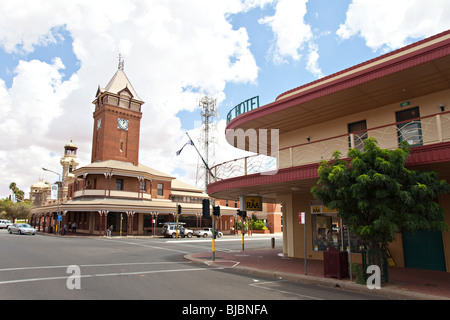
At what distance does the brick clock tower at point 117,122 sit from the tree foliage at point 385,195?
140ft

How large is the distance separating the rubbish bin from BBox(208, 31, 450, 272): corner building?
0.82 meters

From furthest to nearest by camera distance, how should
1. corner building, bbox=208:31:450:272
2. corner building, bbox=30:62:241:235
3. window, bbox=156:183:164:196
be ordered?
window, bbox=156:183:164:196
corner building, bbox=30:62:241:235
corner building, bbox=208:31:450:272

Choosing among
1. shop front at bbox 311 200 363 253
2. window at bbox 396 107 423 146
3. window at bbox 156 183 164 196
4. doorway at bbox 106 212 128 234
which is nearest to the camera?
window at bbox 396 107 423 146

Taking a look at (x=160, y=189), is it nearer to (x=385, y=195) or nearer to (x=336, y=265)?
(x=336, y=265)

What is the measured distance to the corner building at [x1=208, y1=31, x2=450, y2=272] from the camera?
1030 cm

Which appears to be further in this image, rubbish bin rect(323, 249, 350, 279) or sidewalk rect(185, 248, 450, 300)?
rubbish bin rect(323, 249, 350, 279)

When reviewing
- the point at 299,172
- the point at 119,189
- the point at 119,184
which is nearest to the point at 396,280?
the point at 299,172

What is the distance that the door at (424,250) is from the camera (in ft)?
40.0

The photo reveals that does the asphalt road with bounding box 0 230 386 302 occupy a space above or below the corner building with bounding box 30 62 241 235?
below

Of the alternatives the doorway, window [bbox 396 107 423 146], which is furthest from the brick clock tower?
window [bbox 396 107 423 146]

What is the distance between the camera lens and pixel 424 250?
12578 mm

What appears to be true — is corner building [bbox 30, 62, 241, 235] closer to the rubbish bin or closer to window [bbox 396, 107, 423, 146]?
the rubbish bin

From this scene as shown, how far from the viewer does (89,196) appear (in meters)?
40.5

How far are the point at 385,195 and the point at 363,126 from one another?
6.03m
